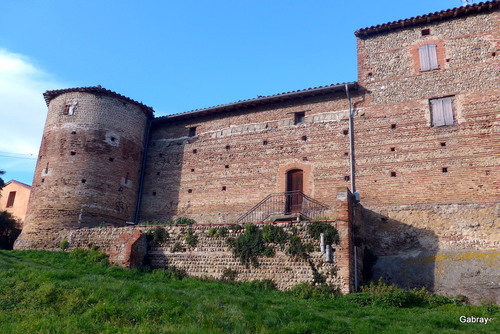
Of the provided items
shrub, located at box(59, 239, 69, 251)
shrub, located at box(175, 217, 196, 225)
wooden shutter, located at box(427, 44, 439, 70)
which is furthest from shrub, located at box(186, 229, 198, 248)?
wooden shutter, located at box(427, 44, 439, 70)

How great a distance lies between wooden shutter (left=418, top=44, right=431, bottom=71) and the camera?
19000 millimetres

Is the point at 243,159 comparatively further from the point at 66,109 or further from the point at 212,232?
the point at 66,109

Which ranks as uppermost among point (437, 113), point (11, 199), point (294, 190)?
point (437, 113)

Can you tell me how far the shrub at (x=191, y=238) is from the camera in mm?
16641

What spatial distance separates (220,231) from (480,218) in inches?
359

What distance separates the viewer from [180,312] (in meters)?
10.4

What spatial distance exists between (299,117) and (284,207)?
438 cm

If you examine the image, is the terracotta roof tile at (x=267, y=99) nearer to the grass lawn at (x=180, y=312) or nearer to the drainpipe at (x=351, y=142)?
the drainpipe at (x=351, y=142)

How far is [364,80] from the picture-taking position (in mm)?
19875

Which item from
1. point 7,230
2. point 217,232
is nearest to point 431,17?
point 217,232

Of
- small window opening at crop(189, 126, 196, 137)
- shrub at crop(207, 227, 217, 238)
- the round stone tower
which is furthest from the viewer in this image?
small window opening at crop(189, 126, 196, 137)

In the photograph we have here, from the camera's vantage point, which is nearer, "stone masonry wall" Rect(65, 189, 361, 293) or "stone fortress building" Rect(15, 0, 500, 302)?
"stone masonry wall" Rect(65, 189, 361, 293)

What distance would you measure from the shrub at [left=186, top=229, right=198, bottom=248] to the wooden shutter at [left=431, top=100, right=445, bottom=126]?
10.2 m

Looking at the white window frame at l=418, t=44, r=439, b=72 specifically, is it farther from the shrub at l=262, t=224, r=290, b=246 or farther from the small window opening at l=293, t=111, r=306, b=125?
the shrub at l=262, t=224, r=290, b=246
